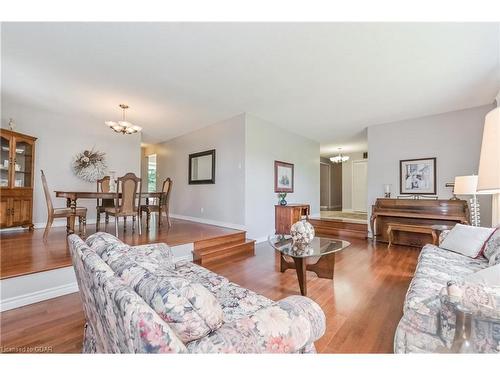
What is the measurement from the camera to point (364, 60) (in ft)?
8.27

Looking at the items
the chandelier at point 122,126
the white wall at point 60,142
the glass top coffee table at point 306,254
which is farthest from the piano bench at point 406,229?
the white wall at point 60,142

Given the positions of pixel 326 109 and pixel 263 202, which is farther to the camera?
pixel 263 202

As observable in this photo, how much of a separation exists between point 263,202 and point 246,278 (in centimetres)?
228

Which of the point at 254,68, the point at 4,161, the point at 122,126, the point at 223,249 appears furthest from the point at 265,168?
the point at 4,161

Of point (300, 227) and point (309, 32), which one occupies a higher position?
point (309, 32)

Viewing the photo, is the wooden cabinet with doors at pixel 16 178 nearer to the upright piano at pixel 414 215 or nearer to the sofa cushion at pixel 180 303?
the sofa cushion at pixel 180 303

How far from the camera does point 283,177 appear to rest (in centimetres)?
534

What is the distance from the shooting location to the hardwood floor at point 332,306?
1.53 meters

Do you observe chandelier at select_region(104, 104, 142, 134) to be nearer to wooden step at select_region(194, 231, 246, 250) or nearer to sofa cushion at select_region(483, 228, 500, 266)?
wooden step at select_region(194, 231, 246, 250)

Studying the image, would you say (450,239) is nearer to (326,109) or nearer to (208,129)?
(326,109)

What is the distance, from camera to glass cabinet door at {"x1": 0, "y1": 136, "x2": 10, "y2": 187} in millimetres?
3697

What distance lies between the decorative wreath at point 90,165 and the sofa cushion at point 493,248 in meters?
6.40
